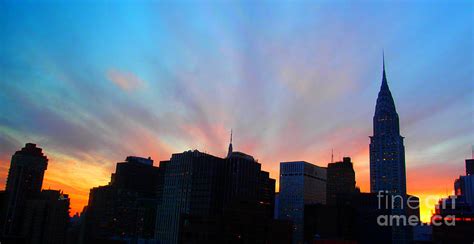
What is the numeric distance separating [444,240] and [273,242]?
79787 mm

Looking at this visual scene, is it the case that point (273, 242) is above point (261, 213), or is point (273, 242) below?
below

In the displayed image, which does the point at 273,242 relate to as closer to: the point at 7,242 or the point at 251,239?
the point at 251,239

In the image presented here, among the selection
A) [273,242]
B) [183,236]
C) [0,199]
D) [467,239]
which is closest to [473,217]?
[467,239]

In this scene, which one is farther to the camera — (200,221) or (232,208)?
(232,208)

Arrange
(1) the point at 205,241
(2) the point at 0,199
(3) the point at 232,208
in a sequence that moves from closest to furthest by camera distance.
Answer: (2) the point at 0,199 → (1) the point at 205,241 → (3) the point at 232,208

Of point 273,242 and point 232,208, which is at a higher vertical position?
point 232,208

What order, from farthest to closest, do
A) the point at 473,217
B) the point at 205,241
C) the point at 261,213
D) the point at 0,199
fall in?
the point at 473,217 < the point at 261,213 < the point at 205,241 < the point at 0,199

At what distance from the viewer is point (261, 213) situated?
607ft

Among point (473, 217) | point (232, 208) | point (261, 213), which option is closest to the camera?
point (232, 208)

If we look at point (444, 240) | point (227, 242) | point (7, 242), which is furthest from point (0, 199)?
point (444, 240)

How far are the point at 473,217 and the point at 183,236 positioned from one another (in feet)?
439

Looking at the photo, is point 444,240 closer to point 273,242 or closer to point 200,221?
point 273,242

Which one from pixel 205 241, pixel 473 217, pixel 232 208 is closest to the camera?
pixel 205 241

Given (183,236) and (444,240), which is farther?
(444,240)
